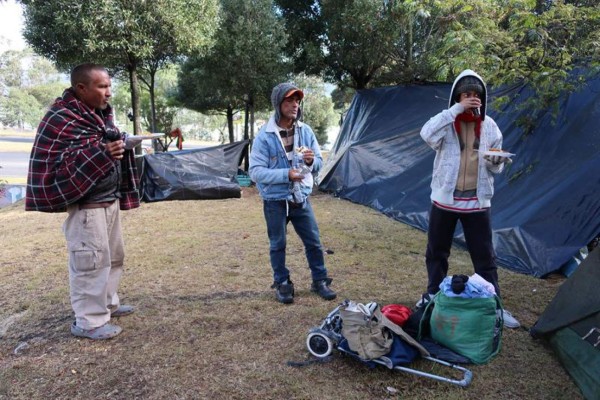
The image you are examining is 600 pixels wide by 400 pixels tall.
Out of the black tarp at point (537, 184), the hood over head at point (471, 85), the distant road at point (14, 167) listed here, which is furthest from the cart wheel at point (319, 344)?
the distant road at point (14, 167)

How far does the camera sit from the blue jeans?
318 cm

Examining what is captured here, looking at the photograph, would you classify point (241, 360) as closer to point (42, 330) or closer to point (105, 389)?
point (105, 389)

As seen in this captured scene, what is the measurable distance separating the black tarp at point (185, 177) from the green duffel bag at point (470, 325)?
6.43 m

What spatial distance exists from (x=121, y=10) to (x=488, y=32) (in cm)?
608

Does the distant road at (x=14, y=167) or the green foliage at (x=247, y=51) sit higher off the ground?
the green foliage at (x=247, y=51)

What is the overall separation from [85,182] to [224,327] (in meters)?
1.34

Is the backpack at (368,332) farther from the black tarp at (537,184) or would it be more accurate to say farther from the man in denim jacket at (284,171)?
the black tarp at (537,184)

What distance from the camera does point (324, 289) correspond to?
11.2 ft

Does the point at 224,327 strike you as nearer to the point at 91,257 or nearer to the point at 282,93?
the point at 91,257

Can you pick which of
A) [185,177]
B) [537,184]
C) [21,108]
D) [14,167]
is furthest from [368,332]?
[21,108]

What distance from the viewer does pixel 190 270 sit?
165 inches

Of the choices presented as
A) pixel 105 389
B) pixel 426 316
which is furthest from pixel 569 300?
pixel 105 389

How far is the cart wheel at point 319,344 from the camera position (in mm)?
2502

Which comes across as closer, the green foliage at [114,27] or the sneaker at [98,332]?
the sneaker at [98,332]
